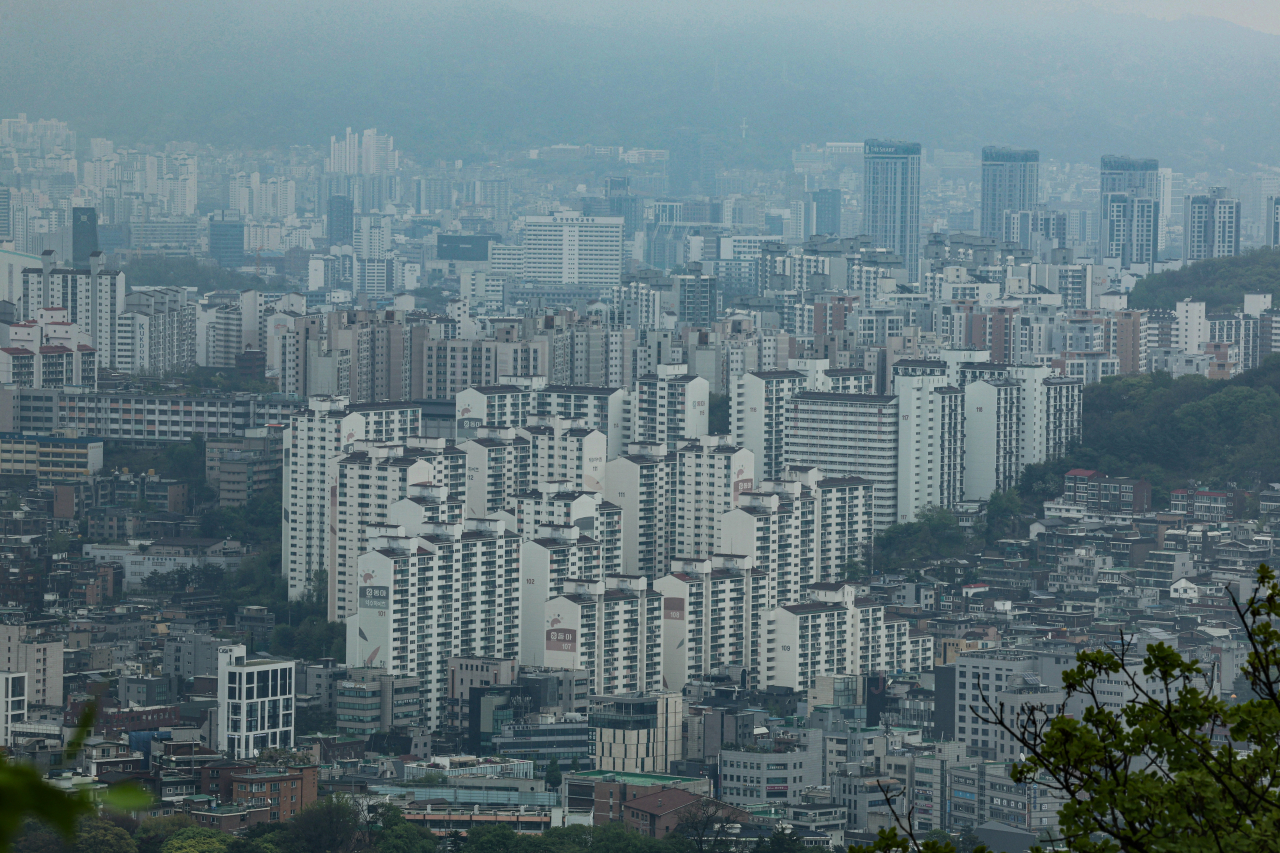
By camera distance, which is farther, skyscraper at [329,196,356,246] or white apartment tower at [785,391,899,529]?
skyscraper at [329,196,356,246]

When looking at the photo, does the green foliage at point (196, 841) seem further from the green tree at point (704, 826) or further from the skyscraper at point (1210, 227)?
the skyscraper at point (1210, 227)

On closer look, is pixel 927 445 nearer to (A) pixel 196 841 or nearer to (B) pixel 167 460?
(B) pixel 167 460

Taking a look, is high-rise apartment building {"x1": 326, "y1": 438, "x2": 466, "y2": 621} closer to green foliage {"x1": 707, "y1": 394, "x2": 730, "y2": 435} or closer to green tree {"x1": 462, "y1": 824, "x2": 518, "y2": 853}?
green foliage {"x1": 707, "y1": 394, "x2": 730, "y2": 435}

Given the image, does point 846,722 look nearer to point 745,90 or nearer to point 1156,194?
point 1156,194

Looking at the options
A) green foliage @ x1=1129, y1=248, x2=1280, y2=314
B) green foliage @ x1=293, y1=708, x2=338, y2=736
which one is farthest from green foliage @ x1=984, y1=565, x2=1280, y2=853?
green foliage @ x1=1129, y1=248, x2=1280, y2=314

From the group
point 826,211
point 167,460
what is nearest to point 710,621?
point 167,460

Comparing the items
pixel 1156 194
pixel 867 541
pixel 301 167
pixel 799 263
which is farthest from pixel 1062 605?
pixel 301 167
